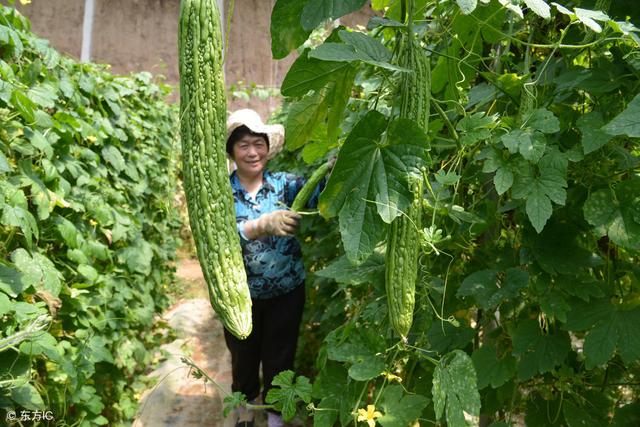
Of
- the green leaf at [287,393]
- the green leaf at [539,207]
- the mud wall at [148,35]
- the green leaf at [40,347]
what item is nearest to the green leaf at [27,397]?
the green leaf at [40,347]

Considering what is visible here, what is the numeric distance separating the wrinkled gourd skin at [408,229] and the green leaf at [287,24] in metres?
0.22

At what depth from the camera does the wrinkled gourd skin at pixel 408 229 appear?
1020mm

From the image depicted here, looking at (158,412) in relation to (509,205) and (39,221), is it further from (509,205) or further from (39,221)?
(509,205)

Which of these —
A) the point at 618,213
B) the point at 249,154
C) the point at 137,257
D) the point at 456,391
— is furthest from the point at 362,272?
the point at 137,257

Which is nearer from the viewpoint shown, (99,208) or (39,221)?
(39,221)

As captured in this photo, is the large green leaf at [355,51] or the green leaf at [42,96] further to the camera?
the green leaf at [42,96]

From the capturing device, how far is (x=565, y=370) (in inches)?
63.2

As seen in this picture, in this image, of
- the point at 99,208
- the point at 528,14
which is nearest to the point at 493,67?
the point at 528,14

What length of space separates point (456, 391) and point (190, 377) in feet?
10.3

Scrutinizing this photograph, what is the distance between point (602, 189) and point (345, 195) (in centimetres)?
65

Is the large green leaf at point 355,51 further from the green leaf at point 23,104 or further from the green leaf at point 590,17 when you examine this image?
the green leaf at point 23,104

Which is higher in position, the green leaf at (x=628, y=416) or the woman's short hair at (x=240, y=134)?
the woman's short hair at (x=240, y=134)

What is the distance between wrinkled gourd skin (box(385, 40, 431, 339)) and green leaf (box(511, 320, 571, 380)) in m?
0.56

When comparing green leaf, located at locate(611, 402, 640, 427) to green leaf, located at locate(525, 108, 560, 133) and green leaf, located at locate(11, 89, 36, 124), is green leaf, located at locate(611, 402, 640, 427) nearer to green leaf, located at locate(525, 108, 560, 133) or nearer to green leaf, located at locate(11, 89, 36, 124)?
green leaf, located at locate(525, 108, 560, 133)
